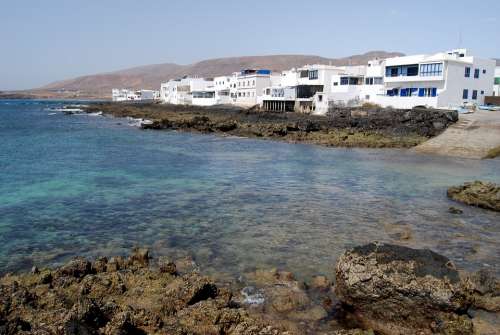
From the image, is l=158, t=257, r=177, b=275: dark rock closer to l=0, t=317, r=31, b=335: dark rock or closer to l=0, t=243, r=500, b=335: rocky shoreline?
l=0, t=243, r=500, b=335: rocky shoreline

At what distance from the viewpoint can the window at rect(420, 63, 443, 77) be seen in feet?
161

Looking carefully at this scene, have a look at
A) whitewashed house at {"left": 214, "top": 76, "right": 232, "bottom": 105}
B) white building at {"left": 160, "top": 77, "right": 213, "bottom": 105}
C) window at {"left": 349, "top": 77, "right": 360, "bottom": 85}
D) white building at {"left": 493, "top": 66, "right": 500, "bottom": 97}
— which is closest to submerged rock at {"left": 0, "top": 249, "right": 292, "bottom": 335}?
window at {"left": 349, "top": 77, "right": 360, "bottom": 85}

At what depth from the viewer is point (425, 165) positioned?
91.2 ft

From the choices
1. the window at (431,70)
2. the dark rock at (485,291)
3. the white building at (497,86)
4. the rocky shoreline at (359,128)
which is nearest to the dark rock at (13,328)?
the dark rock at (485,291)

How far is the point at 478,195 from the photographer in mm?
17375

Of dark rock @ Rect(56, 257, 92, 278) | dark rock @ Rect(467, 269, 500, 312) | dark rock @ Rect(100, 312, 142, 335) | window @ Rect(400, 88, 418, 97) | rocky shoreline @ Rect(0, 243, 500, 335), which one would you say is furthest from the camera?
window @ Rect(400, 88, 418, 97)

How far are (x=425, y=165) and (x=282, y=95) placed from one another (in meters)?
50.8

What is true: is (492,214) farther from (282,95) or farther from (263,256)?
(282,95)

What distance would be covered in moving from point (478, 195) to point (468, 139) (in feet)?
65.2

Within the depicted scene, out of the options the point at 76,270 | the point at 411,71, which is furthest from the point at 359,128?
the point at 76,270

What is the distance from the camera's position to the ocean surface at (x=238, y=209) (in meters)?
11.9

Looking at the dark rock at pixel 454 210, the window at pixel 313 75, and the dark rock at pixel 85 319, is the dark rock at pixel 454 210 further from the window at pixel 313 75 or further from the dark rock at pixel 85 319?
the window at pixel 313 75

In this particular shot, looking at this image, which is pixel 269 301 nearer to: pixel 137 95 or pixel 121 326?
pixel 121 326

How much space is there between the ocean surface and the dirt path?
272 cm
